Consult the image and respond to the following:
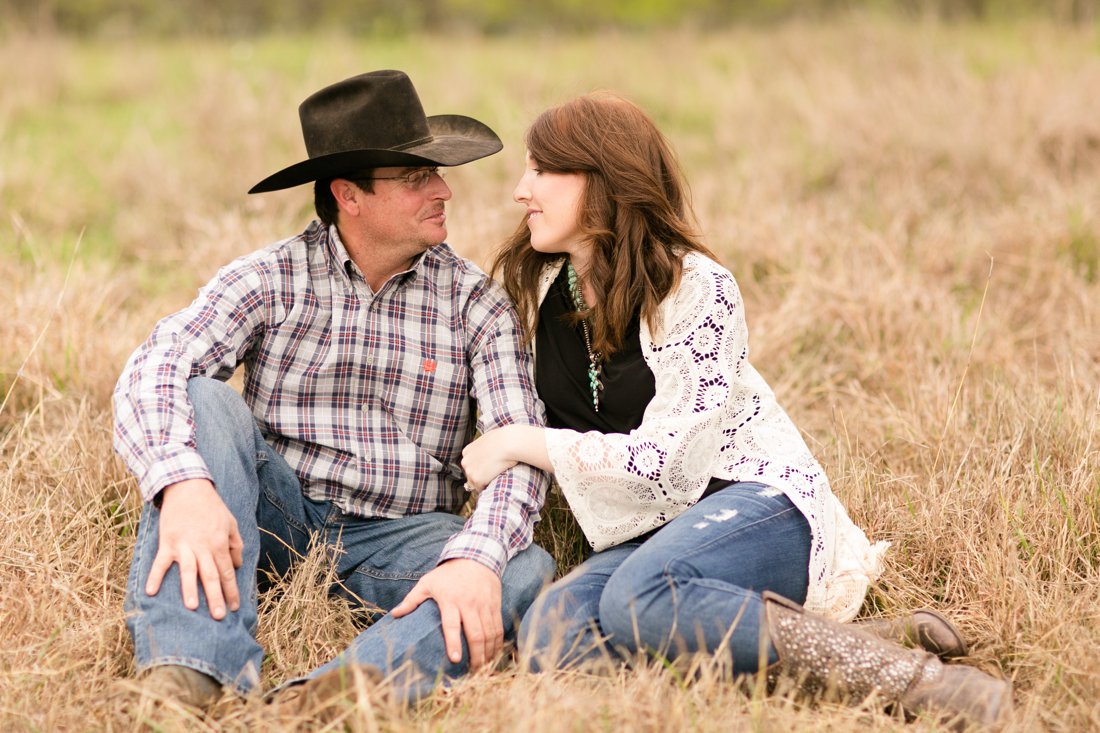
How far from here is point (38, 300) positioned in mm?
4684

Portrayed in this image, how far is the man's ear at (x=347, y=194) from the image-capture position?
11.0 feet

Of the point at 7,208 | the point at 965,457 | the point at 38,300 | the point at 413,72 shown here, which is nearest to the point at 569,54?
the point at 413,72

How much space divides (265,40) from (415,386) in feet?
36.8

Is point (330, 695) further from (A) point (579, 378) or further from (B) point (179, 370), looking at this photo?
(A) point (579, 378)

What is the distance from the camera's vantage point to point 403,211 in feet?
10.9

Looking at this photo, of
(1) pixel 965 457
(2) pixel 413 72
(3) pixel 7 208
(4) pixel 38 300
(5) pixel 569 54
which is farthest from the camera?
(5) pixel 569 54

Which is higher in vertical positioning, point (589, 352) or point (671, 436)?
point (589, 352)

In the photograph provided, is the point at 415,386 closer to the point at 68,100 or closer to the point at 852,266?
the point at 852,266

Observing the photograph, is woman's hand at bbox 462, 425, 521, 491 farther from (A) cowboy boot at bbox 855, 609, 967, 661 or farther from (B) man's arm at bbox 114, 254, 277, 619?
(A) cowboy boot at bbox 855, 609, 967, 661

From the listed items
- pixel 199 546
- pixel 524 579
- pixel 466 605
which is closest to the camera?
pixel 199 546

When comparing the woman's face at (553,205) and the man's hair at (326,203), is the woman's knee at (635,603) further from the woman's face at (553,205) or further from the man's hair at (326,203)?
the man's hair at (326,203)

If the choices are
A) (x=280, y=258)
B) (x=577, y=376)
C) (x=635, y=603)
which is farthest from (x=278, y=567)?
(x=635, y=603)

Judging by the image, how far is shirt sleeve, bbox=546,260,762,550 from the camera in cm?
296

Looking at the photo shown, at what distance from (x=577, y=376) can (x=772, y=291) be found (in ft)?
7.65
